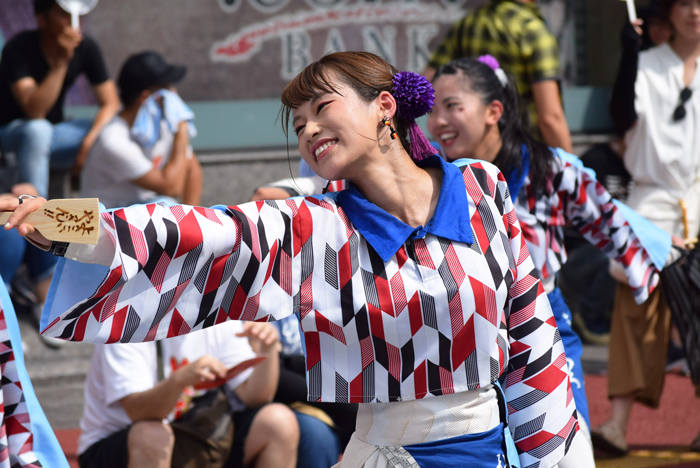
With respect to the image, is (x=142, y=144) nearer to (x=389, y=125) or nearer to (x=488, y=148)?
(x=488, y=148)

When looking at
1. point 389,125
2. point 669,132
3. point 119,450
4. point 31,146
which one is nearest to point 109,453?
point 119,450

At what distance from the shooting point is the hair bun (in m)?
1.72

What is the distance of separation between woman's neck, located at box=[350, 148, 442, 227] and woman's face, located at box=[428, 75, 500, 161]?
3.01ft

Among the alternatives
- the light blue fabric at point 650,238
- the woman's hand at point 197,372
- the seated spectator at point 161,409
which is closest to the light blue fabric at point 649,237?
the light blue fabric at point 650,238

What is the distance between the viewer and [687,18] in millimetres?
4023

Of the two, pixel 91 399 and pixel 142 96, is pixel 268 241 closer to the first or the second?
pixel 91 399

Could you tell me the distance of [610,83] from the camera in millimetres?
6520

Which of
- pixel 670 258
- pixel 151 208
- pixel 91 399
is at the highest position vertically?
pixel 151 208

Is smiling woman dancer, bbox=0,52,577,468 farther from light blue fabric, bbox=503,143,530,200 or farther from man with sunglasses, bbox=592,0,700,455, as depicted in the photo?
man with sunglasses, bbox=592,0,700,455

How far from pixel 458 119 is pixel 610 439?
6.22 ft

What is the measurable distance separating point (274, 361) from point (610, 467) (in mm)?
1727

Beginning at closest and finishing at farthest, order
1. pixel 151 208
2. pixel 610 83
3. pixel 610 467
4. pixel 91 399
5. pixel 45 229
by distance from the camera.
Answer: pixel 45 229
pixel 151 208
pixel 91 399
pixel 610 467
pixel 610 83

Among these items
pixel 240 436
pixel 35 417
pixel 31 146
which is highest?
pixel 35 417

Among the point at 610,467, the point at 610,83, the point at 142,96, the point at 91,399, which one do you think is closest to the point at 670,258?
the point at 610,467
